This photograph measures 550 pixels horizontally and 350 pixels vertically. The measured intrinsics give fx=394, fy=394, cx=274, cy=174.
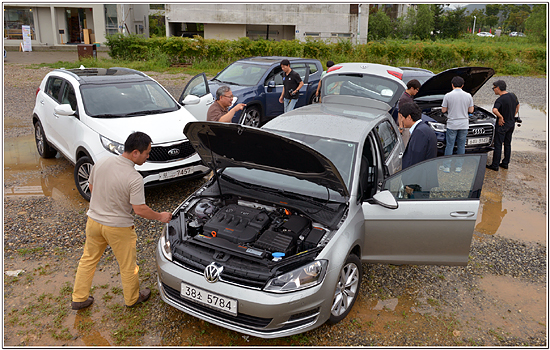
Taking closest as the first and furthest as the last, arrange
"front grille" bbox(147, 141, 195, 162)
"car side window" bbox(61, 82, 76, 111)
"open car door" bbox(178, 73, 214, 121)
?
"front grille" bbox(147, 141, 195, 162) < "car side window" bbox(61, 82, 76, 111) < "open car door" bbox(178, 73, 214, 121)

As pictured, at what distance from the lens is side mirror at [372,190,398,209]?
3.59 metres

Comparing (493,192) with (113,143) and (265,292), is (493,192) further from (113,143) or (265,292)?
(113,143)

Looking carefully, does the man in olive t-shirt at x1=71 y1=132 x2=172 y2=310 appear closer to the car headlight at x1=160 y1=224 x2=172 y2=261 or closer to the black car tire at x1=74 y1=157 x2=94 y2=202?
the car headlight at x1=160 y1=224 x2=172 y2=261

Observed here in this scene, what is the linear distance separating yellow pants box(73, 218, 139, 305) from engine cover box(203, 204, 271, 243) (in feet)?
2.31

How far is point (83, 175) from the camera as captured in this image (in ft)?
19.0

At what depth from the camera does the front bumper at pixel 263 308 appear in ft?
9.80

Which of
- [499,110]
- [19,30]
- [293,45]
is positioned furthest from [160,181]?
[19,30]

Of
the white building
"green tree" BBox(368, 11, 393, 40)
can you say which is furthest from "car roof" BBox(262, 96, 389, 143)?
"green tree" BBox(368, 11, 393, 40)

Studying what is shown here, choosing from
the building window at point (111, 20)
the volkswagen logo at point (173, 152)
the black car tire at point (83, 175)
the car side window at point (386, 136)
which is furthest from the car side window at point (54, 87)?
the building window at point (111, 20)

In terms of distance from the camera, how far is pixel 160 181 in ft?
18.3

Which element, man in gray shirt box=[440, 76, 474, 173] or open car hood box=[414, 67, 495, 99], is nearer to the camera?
man in gray shirt box=[440, 76, 474, 173]

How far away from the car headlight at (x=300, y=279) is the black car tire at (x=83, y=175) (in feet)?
12.4

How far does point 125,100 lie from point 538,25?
4977 cm

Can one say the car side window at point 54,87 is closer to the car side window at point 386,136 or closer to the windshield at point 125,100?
the windshield at point 125,100
